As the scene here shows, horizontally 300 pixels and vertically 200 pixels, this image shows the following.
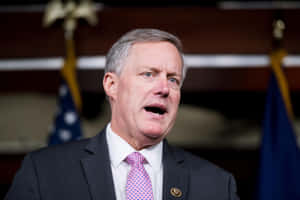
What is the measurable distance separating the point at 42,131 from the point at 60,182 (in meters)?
1.62

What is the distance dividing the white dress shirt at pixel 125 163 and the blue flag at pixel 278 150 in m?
1.22

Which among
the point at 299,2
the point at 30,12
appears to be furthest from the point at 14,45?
the point at 299,2

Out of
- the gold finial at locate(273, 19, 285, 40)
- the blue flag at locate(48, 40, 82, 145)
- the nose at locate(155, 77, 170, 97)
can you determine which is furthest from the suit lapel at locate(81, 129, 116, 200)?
the gold finial at locate(273, 19, 285, 40)

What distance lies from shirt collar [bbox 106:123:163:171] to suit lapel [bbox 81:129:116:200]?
26 mm

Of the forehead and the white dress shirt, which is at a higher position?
the forehead

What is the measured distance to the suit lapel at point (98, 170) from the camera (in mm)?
1278

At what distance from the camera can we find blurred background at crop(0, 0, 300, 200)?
275 cm

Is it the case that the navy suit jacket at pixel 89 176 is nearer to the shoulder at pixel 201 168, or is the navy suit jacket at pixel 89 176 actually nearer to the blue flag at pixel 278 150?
the shoulder at pixel 201 168

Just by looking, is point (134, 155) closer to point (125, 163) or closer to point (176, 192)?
point (125, 163)

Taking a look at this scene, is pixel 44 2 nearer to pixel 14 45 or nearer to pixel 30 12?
pixel 30 12

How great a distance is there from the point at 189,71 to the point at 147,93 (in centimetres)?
144

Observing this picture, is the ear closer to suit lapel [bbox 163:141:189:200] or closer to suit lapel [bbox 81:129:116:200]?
suit lapel [bbox 81:129:116:200]

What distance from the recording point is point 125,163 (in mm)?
1400

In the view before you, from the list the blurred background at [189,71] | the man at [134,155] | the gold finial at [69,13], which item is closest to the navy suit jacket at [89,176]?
the man at [134,155]
